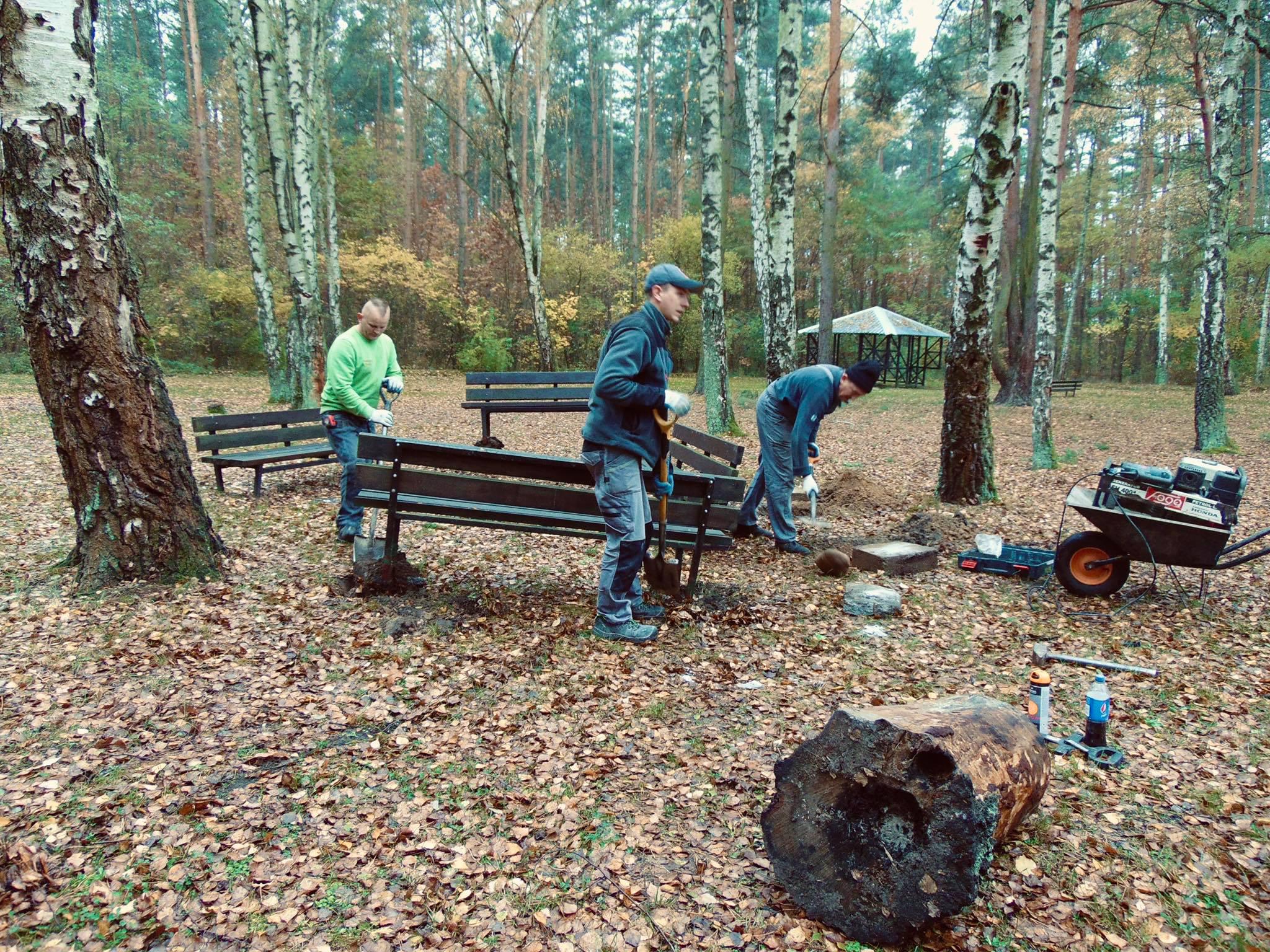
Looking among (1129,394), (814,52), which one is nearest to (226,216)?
(814,52)

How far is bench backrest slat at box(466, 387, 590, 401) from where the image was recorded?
1005 cm

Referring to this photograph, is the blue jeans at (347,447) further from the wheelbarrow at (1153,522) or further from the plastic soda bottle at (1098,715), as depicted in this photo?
the wheelbarrow at (1153,522)

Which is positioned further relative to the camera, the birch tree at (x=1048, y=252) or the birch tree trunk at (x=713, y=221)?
the birch tree trunk at (x=713, y=221)

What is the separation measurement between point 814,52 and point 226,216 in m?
Result: 24.0

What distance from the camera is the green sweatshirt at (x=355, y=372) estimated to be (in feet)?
18.1

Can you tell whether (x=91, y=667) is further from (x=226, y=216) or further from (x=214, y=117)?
(x=214, y=117)

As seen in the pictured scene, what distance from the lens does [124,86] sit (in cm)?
2327

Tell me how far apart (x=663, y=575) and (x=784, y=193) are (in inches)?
306

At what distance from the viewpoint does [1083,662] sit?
4.13 metres

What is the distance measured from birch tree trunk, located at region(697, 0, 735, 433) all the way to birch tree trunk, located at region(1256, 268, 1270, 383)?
74.4ft

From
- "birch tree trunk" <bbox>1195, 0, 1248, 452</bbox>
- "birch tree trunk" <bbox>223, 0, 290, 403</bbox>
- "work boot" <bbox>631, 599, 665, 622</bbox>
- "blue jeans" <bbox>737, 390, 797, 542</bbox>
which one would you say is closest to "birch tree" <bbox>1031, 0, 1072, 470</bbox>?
"birch tree trunk" <bbox>1195, 0, 1248, 452</bbox>

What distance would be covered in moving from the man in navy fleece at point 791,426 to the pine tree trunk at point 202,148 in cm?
2550

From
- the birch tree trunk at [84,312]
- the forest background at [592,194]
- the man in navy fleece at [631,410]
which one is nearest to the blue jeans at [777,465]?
the man in navy fleece at [631,410]

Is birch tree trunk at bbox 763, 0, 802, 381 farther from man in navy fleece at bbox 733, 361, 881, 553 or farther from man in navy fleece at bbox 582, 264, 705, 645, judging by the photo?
man in navy fleece at bbox 582, 264, 705, 645
